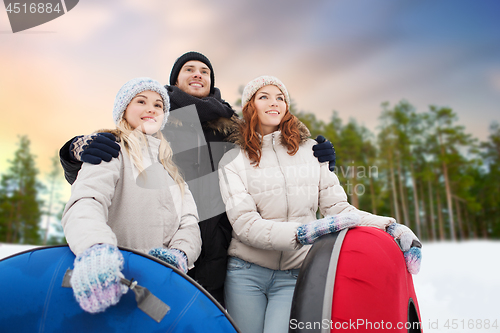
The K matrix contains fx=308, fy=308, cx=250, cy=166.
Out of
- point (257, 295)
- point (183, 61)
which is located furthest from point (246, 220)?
point (183, 61)

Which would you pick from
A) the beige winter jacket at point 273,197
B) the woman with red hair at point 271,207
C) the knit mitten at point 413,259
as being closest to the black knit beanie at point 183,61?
the woman with red hair at point 271,207

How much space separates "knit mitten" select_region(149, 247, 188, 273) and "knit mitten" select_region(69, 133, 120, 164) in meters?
0.46

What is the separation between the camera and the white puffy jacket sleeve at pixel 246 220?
4.97 ft

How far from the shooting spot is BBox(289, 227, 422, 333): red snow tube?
1.08 meters

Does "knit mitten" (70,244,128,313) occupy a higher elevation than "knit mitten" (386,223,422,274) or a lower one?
higher

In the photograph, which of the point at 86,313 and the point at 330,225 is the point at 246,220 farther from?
the point at 86,313

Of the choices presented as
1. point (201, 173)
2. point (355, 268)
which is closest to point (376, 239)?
point (355, 268)

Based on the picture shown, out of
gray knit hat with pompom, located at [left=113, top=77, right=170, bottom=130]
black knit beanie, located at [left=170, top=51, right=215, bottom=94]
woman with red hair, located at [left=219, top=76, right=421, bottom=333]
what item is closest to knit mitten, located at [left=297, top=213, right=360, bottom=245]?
woman with red hair, located at [left=219, top=76, right=421, bottom=333]

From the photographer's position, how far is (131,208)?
1.42 metres

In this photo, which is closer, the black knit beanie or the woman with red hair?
the woman with red hair

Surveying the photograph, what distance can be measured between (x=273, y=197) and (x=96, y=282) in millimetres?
1061

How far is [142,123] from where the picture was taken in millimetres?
1686

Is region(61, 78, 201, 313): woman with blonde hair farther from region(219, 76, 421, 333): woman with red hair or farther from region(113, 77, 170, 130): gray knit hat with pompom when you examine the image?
region(219, 76, 421, 333): woman with red hair

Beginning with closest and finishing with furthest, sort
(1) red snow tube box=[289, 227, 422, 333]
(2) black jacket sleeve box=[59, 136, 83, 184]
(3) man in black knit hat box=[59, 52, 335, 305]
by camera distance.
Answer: (1) red snow tube box=[289, 227, 422, 333], (2) black jacket sleeve box=[59, 136, 83, 184], (3) man in black knit hat box=[59, 52, 335, 305]
